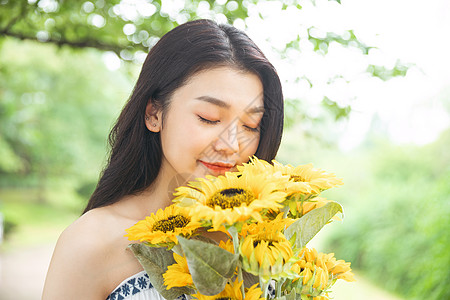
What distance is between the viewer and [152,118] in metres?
1.16

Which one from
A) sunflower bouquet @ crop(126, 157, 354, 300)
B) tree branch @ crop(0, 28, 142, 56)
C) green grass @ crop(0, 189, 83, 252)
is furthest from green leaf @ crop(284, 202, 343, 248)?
green grass @ crop(0, 189, 83, 252)

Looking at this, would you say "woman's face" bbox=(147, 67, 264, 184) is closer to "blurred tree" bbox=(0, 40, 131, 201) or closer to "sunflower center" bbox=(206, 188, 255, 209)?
"sunflower center" bbox=(206, 188, 255, 209)

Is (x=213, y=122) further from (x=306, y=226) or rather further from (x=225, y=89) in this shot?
(x=306, y=226)

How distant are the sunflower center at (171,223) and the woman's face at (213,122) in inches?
10.5

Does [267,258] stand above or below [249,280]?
above

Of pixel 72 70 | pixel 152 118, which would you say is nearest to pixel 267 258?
pixel 152 118

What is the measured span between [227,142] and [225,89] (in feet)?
0.44

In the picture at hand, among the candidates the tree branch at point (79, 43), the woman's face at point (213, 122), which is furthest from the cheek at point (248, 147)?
the tree branch at point (79, 43)

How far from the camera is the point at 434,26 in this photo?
14.9 ft

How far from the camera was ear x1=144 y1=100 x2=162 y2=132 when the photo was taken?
3.74ft

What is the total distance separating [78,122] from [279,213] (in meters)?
9.93

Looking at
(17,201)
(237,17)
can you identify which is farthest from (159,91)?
(17,201)

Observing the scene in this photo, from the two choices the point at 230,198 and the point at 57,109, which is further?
the point at 57,109

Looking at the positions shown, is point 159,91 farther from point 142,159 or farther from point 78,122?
point 78,122
